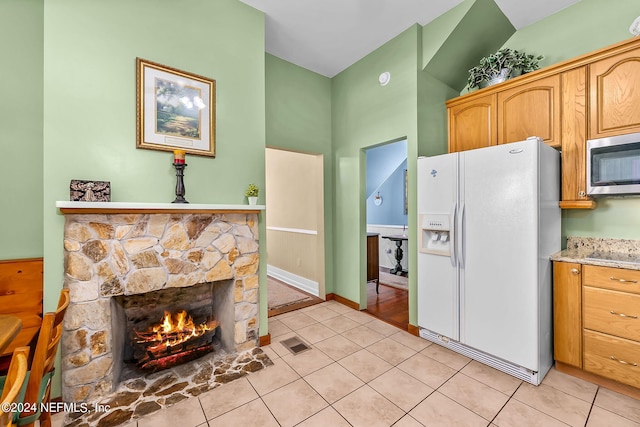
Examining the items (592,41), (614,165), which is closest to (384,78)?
(592,41)

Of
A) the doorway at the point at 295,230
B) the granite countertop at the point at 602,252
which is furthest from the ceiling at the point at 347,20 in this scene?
the granite countertop at the point at 602,252

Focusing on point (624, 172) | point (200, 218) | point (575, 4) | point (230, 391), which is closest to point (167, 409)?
point (230, 391)

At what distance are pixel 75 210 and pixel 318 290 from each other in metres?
2.98

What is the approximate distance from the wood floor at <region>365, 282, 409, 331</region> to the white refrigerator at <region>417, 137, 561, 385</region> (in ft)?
1.95

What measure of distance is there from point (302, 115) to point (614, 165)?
9.92 feet

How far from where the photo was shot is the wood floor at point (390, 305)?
3215 mm

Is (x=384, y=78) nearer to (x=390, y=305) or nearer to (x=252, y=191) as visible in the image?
(x=252, y=191)

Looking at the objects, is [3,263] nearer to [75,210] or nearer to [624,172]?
[75,210]

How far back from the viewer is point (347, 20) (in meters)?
2.75

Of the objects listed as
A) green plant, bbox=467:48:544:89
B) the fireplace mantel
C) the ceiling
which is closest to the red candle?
the fireplace mantel

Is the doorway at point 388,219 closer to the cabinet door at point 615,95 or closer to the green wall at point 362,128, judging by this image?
the green wall at point 362,128

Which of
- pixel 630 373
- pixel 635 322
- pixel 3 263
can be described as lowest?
pixel 630 373

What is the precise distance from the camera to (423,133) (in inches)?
113

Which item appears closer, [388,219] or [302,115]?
[302,115]
